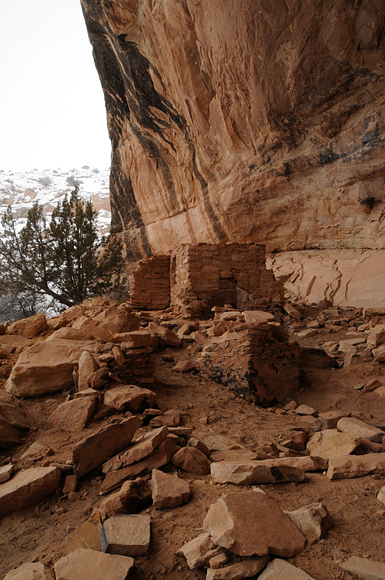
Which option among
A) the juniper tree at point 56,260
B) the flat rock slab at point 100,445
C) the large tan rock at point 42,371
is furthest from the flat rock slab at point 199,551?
the juniper tree at point 56,260

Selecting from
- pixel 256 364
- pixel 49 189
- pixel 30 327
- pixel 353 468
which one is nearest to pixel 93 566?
pixel 353 468

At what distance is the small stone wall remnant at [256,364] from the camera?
3.82 metres

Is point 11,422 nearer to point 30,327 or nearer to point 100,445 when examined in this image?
point 100,445

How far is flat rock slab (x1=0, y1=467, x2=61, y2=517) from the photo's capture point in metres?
1.75

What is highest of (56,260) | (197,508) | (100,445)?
(56,260)

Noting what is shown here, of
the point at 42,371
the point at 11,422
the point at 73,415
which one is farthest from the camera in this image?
the point at 42,371

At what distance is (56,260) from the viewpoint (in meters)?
11.9

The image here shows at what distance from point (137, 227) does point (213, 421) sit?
44.3 ft

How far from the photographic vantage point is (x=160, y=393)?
11.5ft

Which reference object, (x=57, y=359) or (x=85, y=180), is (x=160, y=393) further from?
(x=85, y=180)

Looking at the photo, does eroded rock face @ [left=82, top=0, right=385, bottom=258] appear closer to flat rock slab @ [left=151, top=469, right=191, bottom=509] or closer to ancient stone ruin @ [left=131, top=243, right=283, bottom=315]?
ancient stone ruin @ [left=131, top=243, right=283, bottom=315]

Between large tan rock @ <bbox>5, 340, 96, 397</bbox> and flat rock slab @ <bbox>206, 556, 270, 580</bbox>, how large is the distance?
244 centimetres

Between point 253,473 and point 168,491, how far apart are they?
0.46 meters

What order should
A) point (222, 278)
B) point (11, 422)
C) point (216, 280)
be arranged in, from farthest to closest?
1. point (222, 278)
2. point (216, 280)
3. point (11, 422)
